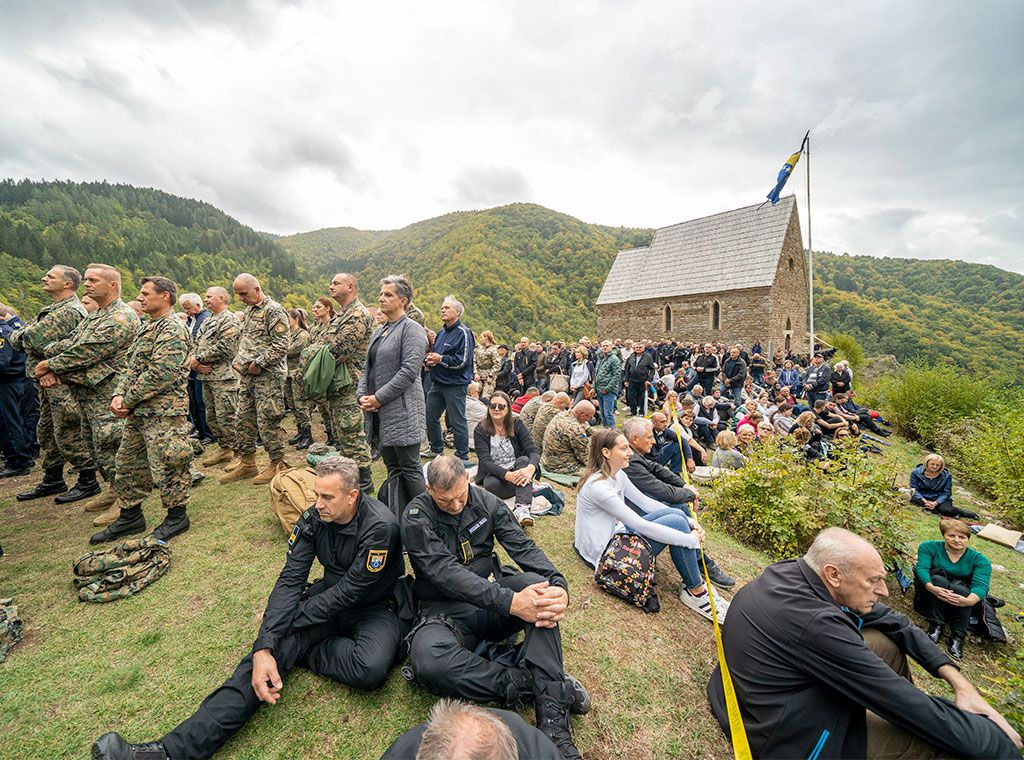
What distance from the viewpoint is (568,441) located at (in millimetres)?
6219

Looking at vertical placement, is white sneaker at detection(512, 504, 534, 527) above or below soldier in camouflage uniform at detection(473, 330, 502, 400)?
below

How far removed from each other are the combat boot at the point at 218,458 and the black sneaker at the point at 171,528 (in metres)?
1.87

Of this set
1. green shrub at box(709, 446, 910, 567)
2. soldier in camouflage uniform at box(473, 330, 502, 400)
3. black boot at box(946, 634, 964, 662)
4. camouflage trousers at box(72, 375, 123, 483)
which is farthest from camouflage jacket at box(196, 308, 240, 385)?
black boot at box(946, 634, 964, 662)

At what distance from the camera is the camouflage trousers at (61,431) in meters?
4.16

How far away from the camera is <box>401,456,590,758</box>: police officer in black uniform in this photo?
2137 mm

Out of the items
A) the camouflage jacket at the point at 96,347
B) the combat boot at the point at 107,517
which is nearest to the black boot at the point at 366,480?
the combat boot at the point at 107,517

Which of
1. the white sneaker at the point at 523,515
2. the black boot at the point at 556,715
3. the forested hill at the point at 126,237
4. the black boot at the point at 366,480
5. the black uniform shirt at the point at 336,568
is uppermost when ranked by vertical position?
the forested hill at the point at 126,237

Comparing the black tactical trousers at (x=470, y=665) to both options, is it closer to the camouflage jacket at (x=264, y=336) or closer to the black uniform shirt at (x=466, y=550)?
the black uniform shirt at (x=466, y=550)

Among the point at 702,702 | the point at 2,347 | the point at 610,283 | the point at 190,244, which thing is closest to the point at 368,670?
the point at 702,702

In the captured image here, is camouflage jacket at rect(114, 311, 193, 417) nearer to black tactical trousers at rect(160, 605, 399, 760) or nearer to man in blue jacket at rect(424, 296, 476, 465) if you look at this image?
man in blue jacket at rect(424, 296, 476, 465)

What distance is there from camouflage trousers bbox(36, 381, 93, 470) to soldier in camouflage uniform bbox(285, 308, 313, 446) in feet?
7.93

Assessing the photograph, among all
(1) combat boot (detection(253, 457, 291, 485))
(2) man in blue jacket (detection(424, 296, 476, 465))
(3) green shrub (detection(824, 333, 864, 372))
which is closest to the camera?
(1) combat boot (detection(253, 457, 291, 485))

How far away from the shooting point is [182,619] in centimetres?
283

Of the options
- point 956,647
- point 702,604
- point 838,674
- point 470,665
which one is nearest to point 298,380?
point 470,665
